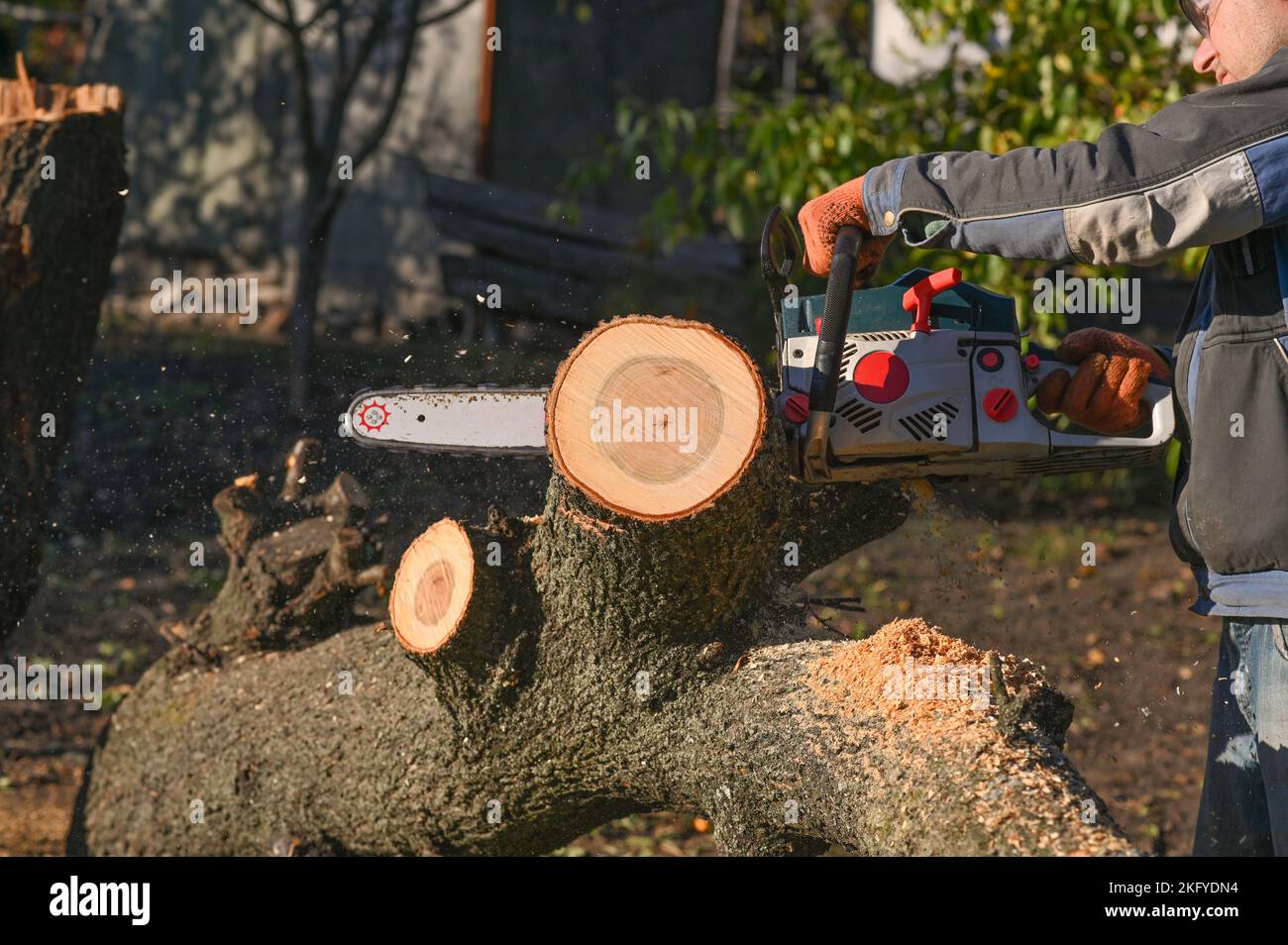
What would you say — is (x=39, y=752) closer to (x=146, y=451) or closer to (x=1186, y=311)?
(x=146, y=451)

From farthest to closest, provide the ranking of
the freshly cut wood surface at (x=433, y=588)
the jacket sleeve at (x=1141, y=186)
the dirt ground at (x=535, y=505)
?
the dirt ground at (x=535, y=505)
the freshly cut wood surface at (x=433, y=588)
the jacket sleeve at (x=1141, y=186)

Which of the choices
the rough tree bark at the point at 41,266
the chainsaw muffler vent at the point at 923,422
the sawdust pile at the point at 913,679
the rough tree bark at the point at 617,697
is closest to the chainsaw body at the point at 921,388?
the chainsaw muffler vent at the point at 923,422

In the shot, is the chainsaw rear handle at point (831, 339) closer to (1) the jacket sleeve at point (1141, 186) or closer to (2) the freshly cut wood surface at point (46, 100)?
(1) the jacket sleeve at point (1141, 186)

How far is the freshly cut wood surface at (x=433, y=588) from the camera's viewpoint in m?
2.29

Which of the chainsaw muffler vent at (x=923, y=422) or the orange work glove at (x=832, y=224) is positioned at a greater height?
the orange work glove at (x=832, y=224)

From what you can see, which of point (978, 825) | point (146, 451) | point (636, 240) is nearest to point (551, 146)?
point (636, 240)

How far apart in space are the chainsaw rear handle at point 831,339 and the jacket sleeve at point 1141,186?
0.58 feet

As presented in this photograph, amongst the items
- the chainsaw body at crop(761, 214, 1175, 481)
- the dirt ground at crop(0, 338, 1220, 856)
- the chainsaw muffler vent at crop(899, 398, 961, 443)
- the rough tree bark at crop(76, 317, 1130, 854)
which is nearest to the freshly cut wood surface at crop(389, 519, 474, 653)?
the rough tree bark at crop(76, 317, 1130, 854)

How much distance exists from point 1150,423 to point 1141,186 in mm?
606

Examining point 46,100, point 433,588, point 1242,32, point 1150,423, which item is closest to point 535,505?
point 433,588

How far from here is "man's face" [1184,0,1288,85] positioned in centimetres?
185

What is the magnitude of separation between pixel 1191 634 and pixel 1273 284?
348cm

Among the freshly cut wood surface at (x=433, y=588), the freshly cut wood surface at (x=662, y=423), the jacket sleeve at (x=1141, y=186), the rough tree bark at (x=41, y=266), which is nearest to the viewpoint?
the jacket sleeve at (x=1141, y=186)

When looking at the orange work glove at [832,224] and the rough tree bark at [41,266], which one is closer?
the orange work glove at [832,224]
